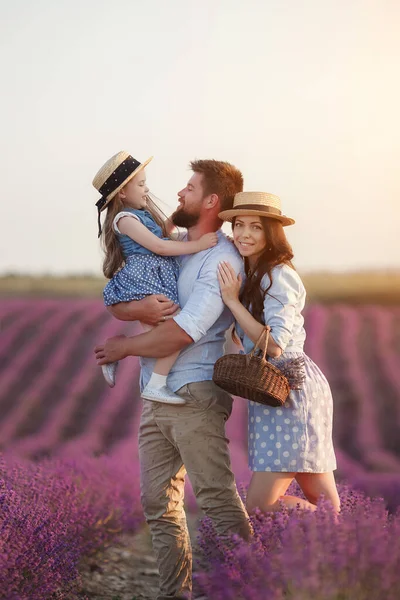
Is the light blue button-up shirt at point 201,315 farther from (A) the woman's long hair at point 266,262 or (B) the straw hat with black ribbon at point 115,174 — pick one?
(B) the straw hat with black ribbon at point 115,174

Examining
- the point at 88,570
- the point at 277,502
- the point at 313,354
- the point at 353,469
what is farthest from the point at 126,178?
the point at 313,354

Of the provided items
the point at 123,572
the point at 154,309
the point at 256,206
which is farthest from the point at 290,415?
the point at 123,572

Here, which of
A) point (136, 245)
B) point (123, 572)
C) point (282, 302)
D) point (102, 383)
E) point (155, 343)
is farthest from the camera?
point (102, 383)

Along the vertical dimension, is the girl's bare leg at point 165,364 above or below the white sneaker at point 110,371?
above

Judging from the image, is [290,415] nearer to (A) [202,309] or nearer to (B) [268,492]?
(B) [268,492]

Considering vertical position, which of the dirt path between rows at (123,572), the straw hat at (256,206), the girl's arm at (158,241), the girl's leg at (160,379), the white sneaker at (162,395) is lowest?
the dirt path between rows at (123,572)

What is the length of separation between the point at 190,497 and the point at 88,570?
150 cm

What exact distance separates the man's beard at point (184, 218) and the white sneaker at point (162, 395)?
2.31 ft

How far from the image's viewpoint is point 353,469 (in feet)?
24.5

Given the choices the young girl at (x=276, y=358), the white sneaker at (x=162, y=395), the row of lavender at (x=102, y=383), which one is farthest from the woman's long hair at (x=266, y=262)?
the row of lavender at (x=102, y=383)

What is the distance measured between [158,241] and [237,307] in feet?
1.71

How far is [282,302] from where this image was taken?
12.6 ft

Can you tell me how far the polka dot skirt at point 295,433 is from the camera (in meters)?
3.85

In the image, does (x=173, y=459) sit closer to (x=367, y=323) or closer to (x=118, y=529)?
(x=118, y=529)
